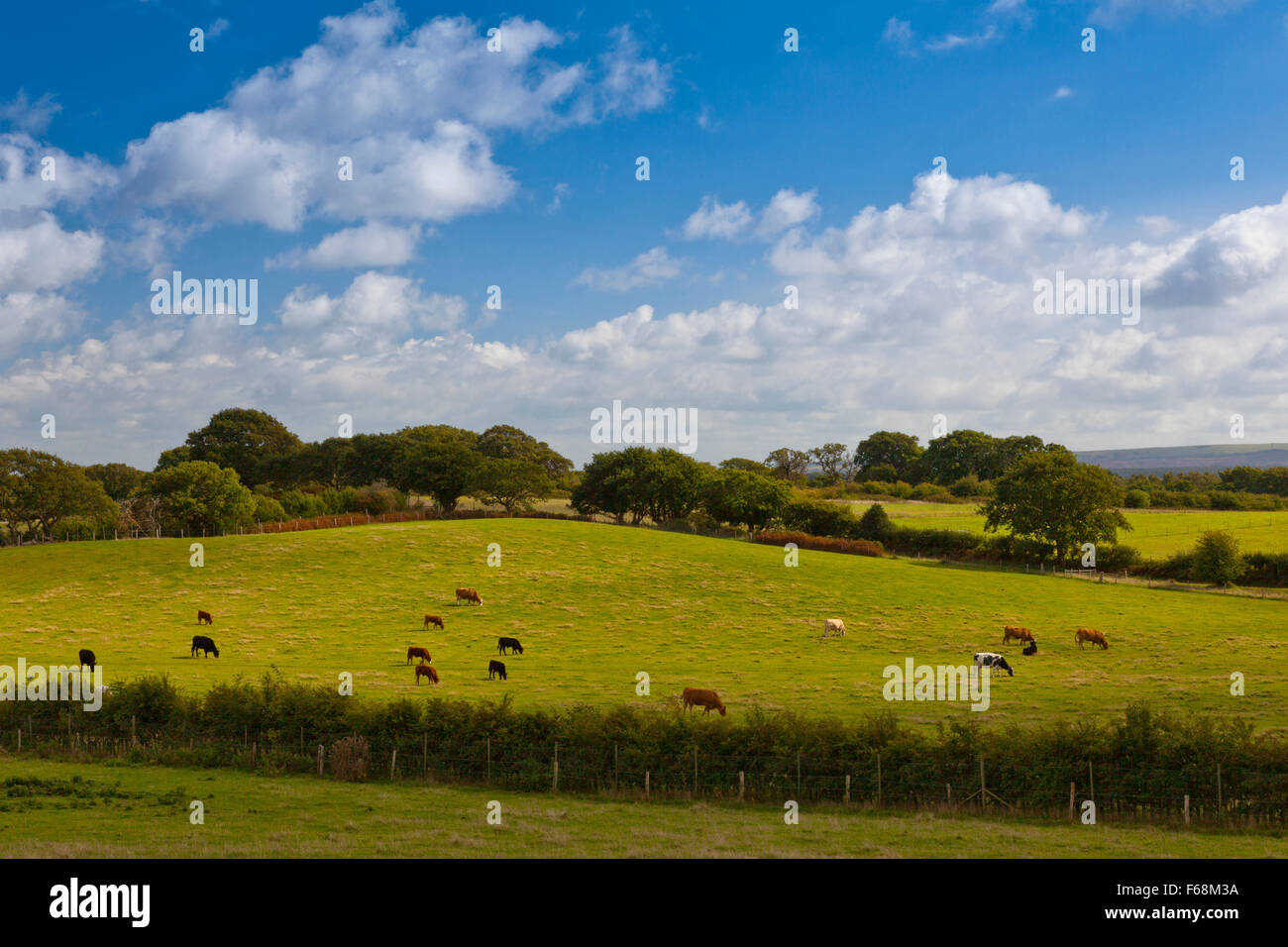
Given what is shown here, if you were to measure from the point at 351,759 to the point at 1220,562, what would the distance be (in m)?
82.7

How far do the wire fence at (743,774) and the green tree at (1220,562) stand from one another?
2695 inches

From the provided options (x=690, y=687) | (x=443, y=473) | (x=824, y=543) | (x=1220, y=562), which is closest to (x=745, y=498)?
(x=824, y=543)

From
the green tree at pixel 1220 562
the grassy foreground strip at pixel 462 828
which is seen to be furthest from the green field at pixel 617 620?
the grassy foreground strip at pixel 462 828

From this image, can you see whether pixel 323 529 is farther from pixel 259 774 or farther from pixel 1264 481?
pixel 1264 481

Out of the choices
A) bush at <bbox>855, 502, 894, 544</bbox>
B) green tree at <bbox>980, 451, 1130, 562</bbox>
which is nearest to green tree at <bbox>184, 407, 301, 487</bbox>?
bush at <bbox>855, 502, 894, 544</bbox>

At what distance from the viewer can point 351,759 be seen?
29.0 metres

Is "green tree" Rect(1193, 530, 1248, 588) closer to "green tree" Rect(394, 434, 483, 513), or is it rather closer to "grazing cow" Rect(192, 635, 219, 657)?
"green tree" Rect(394, 434, 483, 513)

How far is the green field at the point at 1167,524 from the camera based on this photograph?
94.5 meters

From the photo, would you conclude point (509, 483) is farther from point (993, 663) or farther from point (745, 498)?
point (993, 663)

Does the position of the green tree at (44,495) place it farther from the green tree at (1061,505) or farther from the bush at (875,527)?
the green tree at (1061,505)

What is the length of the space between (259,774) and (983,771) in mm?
23578
